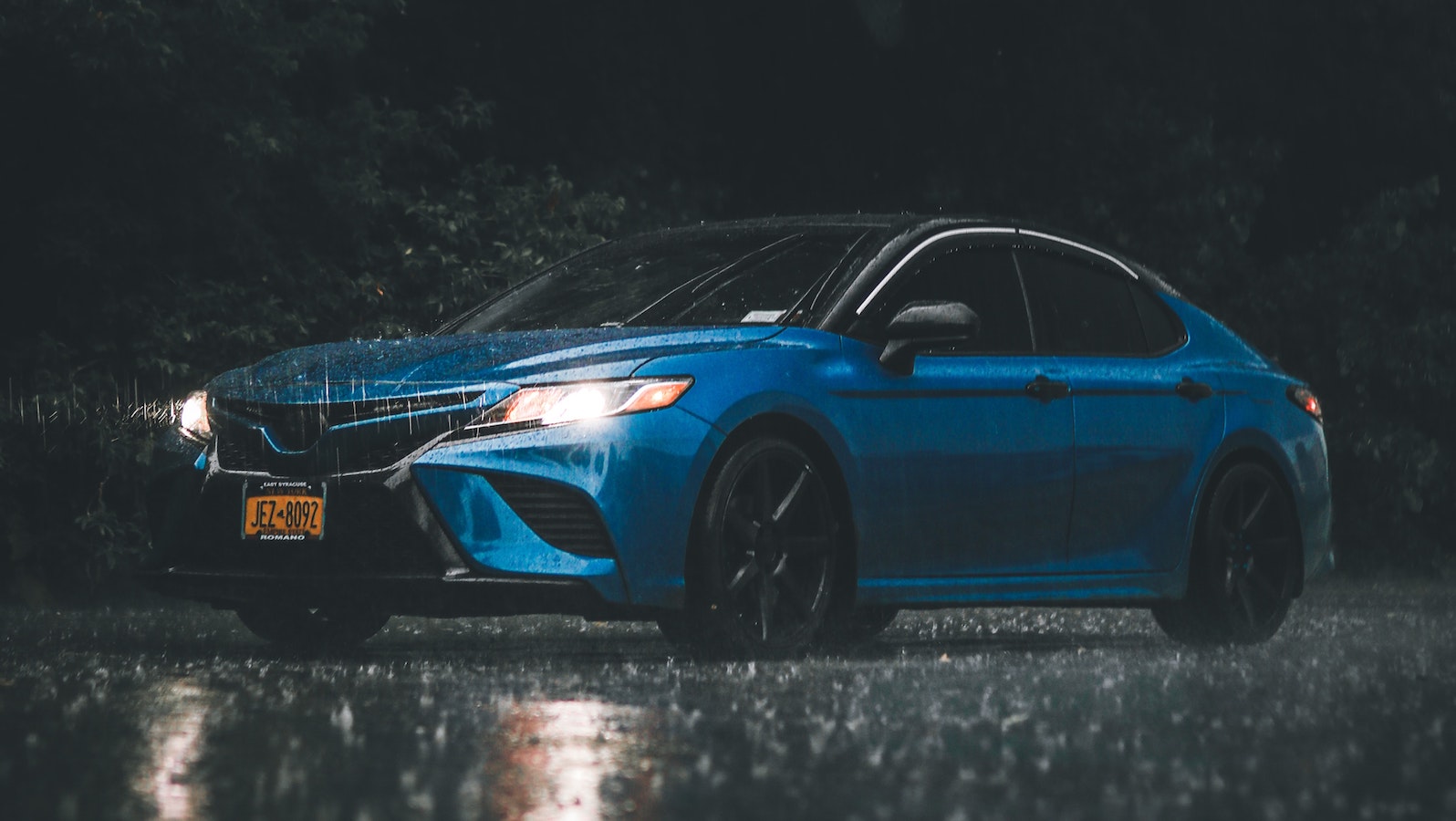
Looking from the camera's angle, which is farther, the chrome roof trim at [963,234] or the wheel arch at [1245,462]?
the wheel arch at [1245,462]

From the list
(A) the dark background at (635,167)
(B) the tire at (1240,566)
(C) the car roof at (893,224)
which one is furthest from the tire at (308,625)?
(A) the dark background at (635,167)

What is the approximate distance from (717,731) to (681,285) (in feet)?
9.89

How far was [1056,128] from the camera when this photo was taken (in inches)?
728

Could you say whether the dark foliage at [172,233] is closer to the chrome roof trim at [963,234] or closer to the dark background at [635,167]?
the dark background at [635,167]

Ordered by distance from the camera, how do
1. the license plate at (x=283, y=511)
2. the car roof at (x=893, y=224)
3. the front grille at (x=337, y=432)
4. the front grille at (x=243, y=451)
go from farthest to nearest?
the car roof at (x=893, y=224) < the front grille at (x=243, y=451) < the license plate at (x=283, y=511) < the front grille at (x=337, y=432)

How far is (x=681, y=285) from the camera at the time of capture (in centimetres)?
905

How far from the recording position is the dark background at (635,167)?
13602mm

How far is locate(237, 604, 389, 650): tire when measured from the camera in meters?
9.15

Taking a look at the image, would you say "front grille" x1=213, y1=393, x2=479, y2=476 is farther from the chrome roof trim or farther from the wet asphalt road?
the chrome roof trim

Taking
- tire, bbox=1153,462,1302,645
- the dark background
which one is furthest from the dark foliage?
tire, bbox=1153,462,1302,645

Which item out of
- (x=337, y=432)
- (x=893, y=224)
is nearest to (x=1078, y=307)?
(x=893, y=224)

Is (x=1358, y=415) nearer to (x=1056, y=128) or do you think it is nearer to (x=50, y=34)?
(x=1056, y=128)

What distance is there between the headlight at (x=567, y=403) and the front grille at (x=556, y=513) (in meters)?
0.19

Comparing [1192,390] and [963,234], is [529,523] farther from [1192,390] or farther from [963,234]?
[1192,390]
